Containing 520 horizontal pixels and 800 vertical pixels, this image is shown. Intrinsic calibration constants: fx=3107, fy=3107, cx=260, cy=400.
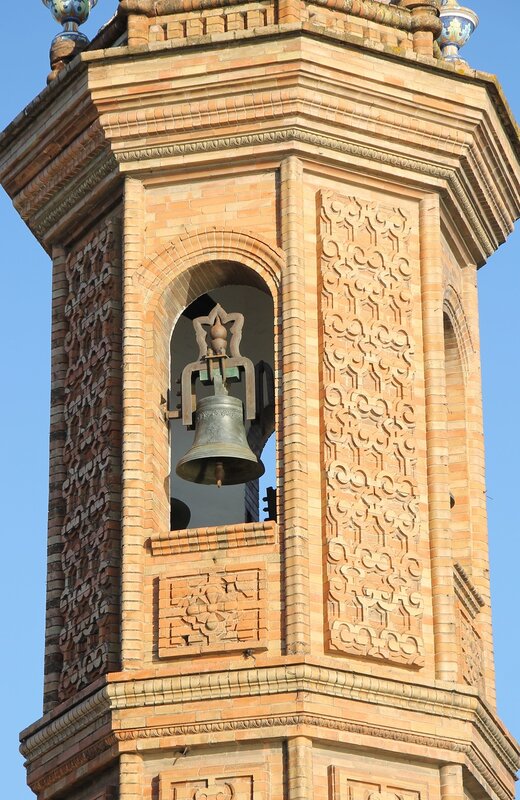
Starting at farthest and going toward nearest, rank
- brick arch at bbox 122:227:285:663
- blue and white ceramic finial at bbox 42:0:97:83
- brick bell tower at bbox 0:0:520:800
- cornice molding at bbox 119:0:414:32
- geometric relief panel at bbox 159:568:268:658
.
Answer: blue and white ceramic finial at bbox 42:0:97:83, cornice molding at bbox 119:0:414:32, brick arch at bbox 122:227:285:663, geometric relief panel at bbox 159:568:268:658, brick bell tower at bbox 0:0:520:800

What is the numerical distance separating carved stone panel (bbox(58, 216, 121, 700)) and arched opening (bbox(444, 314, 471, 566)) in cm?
260

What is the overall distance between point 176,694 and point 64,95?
493 cm

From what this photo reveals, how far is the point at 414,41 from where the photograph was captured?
23.5 metres

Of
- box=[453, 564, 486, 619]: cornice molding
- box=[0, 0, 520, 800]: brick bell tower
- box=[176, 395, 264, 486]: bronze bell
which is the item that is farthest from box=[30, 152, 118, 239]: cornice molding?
box=[453, 564, 486, 619]: cornice molding

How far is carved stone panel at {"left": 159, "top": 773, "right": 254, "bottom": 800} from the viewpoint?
20.8 metres

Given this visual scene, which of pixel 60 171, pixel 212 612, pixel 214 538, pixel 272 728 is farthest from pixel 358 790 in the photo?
pixel 60 171

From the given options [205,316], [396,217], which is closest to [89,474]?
[205,316]

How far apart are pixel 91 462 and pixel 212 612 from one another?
1.85 meters

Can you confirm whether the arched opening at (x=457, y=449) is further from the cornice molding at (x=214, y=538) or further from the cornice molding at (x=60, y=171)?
the cornice molding at (x=60, y=171)

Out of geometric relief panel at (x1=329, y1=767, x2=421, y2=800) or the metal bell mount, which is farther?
the metal bell mount

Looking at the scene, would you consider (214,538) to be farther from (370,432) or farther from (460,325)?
(460,325)

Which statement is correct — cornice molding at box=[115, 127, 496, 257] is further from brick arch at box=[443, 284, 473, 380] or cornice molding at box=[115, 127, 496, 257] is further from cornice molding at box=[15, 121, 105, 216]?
brick arch at box=[443, 284, 473, 380]

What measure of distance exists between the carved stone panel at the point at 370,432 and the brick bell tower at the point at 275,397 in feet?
0.07

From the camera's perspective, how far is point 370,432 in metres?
22.1
